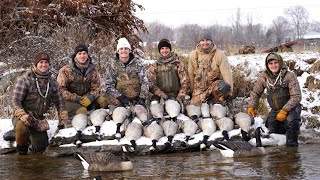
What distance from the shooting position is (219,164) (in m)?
7.27

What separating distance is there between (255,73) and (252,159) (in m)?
7.18

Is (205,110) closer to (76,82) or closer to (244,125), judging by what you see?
(244,125)

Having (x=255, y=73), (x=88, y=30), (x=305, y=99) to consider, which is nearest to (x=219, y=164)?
(x=305, y=99)

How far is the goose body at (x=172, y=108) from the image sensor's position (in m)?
9.25

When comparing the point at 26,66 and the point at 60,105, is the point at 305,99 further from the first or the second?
the point at 26,66

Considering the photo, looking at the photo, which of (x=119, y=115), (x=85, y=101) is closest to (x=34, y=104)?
(x=85, y=101)

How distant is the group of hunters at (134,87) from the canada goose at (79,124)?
0.82 ft

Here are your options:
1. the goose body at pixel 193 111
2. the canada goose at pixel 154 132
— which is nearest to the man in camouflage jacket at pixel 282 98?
the goose body at pixel 193 111

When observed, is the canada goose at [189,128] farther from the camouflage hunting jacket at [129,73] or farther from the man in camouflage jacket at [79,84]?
the man in camouflage jacket at [79,84]

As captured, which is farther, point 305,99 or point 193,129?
point 305,99

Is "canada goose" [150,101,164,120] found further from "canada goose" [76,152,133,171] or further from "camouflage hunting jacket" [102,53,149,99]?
"canada goose" [76,152,133,171]

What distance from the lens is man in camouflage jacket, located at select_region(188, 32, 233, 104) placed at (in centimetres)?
1017

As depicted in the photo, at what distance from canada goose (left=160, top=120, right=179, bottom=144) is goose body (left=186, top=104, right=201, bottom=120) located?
0.48 meters

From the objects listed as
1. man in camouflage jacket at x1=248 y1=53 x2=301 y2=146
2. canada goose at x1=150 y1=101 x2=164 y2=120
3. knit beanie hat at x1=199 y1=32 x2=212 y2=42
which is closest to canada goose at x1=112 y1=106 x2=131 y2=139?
canada goose at x1=150 y1=101 x2=164 y2=120
